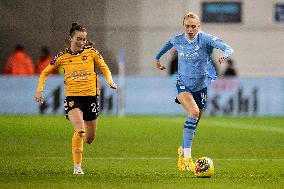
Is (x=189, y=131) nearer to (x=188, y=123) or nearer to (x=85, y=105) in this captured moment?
(x=188, y=123)

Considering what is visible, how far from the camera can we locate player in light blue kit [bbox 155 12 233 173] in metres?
15.4

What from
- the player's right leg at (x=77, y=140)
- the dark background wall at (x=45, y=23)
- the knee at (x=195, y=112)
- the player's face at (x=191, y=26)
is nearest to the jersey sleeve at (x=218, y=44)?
the player's face at (x=191, y=26)

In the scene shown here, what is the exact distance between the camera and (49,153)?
722 inches

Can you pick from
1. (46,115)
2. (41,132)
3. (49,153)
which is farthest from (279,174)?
(46,115)

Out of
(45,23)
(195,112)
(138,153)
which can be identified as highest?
(45,23)

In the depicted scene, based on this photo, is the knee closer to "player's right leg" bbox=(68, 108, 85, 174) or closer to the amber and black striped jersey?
the amber and black striped jersey

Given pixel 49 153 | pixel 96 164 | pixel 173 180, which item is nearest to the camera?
pixel 173 180

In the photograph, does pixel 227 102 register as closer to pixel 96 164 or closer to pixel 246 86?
pixel 246 86

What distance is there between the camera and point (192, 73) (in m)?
15.6

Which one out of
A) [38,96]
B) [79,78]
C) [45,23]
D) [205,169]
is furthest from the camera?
[45,23]

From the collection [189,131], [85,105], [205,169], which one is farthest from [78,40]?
[205,169]

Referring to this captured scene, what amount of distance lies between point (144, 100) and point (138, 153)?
14165 millimetres

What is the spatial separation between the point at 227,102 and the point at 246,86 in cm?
74

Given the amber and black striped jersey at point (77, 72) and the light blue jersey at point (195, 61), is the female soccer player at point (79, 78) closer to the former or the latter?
the amber and black striped jersey at point (77, 72)
